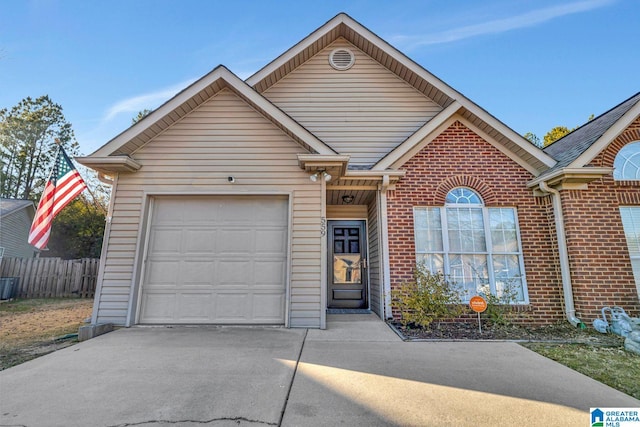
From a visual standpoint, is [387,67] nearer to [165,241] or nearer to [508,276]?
[508,276]

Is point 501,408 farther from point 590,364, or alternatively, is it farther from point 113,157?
point 113,157

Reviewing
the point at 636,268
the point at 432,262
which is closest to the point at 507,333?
the point at 432,262

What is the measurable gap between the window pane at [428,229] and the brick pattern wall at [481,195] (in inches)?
7.1

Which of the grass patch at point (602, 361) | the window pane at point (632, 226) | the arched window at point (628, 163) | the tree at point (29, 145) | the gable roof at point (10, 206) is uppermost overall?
the tree at point (29, 145)

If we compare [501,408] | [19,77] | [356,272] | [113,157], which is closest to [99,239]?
[19,77]

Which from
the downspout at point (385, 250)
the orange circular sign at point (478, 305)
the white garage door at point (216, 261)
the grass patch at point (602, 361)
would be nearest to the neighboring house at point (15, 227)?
the white garage door at point (216, 261)

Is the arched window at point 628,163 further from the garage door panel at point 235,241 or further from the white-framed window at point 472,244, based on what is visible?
the garage door panel at point 235,241

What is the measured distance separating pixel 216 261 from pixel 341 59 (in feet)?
20.4

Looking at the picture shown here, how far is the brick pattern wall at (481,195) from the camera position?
5.91 metres

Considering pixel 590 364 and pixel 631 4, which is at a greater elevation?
pixel 631 4

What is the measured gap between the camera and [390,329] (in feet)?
17.2

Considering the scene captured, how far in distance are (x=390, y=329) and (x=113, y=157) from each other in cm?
607

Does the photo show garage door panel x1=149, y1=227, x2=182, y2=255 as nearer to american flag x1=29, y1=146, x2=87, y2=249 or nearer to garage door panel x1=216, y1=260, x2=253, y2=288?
garage door panel x1=216, y1=260, x2=253, y2=288

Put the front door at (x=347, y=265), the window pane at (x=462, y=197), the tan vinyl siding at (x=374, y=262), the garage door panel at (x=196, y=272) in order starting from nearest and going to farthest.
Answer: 1. the garage door panel at (x=196, y=272)
2. the window pane at (x=462, y=197)
3. the tan vinyl siding at (x=374, y=262)
4. the front door at (x=347, y=265)
